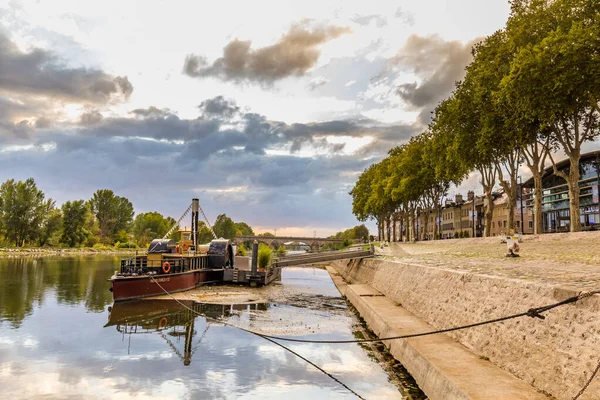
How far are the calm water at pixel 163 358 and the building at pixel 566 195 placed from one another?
213 ft

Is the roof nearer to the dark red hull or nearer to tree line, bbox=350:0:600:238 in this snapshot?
tree line, bbox=350:0:600:238

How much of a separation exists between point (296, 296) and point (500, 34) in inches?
1092

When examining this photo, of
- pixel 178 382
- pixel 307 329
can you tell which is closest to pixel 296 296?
pixel 307 329

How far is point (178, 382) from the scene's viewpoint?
1484 cm

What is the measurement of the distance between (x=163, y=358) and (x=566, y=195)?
86.7 metres

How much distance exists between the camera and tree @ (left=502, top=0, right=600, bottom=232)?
29828 mm

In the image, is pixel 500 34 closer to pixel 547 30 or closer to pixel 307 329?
pixel 547 30

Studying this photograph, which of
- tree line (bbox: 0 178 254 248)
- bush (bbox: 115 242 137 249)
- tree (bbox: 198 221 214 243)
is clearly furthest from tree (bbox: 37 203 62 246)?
tree (bbox: 198 221 214 243)

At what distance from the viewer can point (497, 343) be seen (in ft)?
40.6

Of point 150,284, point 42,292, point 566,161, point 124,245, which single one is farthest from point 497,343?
point 124,245

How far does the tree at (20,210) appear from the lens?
107m

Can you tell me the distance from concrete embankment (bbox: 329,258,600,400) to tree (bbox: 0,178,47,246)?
109 m

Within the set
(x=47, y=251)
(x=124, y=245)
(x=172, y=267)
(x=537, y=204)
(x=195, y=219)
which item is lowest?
(x=47, y=251)

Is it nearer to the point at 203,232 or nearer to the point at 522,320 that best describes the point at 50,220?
the point at 203,232
